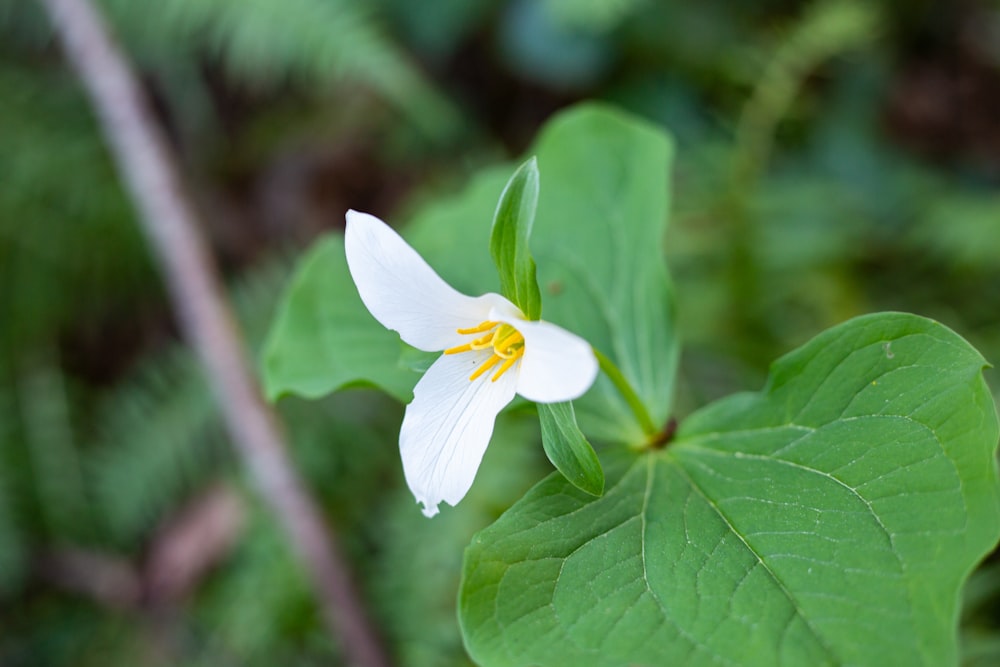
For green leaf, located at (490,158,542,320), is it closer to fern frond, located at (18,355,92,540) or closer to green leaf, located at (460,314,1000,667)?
green leaf, located at (460,314,1000,667)

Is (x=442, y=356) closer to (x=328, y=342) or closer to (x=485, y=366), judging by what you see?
(x=485, y=366)

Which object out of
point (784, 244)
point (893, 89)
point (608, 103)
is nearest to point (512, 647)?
point (784, 244)

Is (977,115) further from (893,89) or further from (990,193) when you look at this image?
(990,193)

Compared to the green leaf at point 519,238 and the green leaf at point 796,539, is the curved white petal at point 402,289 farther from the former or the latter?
the green leaf at point 796,539

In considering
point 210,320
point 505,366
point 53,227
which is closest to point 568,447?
point 505,366

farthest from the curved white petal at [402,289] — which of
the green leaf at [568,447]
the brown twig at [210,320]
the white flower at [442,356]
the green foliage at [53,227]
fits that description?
the green foliage at [53,227]

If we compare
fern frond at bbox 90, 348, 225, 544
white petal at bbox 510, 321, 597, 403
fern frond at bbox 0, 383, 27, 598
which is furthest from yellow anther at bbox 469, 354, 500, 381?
fern frond at bbox 0, 383, 27, 598

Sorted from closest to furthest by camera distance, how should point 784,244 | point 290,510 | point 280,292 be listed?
point 290,510 → point 784,244 → point 280,292
